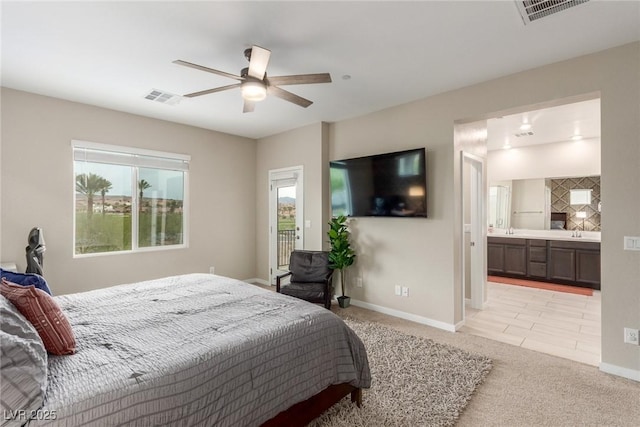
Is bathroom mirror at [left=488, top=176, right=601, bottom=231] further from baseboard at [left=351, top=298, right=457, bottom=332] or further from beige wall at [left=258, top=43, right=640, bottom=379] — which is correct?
baseboard at [left=351, top=298, right=457, bottom=332]

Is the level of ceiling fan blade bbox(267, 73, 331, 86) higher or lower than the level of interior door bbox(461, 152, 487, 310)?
higher

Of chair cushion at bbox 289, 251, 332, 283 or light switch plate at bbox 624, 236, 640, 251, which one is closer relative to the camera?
light switch plate at bbox 624, 236, 640, 251

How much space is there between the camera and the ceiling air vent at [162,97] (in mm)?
3604

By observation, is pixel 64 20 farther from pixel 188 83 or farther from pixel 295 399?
pixel 295 399

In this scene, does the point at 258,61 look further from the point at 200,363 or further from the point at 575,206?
the point at 575,206

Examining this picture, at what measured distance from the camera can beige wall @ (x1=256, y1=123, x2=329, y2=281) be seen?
4.80 meters

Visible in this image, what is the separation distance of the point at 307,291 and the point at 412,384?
1849mm

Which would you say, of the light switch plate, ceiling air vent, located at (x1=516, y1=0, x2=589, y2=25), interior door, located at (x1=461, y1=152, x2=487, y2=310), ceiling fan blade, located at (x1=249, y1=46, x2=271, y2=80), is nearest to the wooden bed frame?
ceiling fan blade, located at (x1=249, y1=46, x2=271, y2=80)

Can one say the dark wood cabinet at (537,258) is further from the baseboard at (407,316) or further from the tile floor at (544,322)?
the baseboard at (407,316)

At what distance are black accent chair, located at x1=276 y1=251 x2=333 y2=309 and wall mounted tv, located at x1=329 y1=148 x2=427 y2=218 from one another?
0.82 metres

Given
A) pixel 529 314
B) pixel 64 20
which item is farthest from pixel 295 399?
pixel 529 314

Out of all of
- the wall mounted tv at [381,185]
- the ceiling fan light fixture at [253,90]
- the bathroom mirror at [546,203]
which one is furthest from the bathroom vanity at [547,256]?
the ceiling fan light fixture at [253,90]

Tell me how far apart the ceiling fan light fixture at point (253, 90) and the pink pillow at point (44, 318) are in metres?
1.91

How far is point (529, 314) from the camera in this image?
4.14 meters
